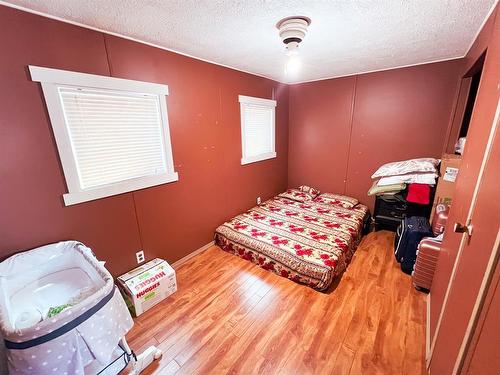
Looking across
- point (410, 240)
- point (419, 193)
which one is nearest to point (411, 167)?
point (419, 193)

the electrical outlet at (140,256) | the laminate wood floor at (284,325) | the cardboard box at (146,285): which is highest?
the electrical outlet at (140,256)

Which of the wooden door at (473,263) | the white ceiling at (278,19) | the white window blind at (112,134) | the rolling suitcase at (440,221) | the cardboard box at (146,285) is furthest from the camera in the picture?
the rolling suitcase at (440,221)

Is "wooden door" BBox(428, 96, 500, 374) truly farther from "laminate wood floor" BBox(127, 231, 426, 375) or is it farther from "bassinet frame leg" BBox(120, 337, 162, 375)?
"bassinet frame leg" BBox(120, 337, 162, 375)

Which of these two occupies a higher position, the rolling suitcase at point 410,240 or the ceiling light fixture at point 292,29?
the ceiling light fixture at point 292,29

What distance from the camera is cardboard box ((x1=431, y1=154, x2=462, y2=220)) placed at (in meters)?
2.22

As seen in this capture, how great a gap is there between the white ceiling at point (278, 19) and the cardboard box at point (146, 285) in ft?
6.64

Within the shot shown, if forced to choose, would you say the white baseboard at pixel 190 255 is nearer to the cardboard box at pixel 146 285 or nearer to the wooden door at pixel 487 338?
the cardboard box at pixel 146 285

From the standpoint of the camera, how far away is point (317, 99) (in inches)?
140

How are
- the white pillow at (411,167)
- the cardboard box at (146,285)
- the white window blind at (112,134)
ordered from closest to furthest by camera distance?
the white window blind at (112,134) < the cardboard box at (146,285) < the white pillow at (411,167)

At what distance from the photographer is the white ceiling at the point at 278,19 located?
130cm

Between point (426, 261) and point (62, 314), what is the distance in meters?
2.57

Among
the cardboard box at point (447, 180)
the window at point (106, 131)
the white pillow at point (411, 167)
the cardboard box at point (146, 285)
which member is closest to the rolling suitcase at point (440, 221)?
the cardboard box at point (447, 180)

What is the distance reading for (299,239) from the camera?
2.47 meters

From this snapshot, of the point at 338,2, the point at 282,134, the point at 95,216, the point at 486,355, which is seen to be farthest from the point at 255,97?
the point at 486,355
